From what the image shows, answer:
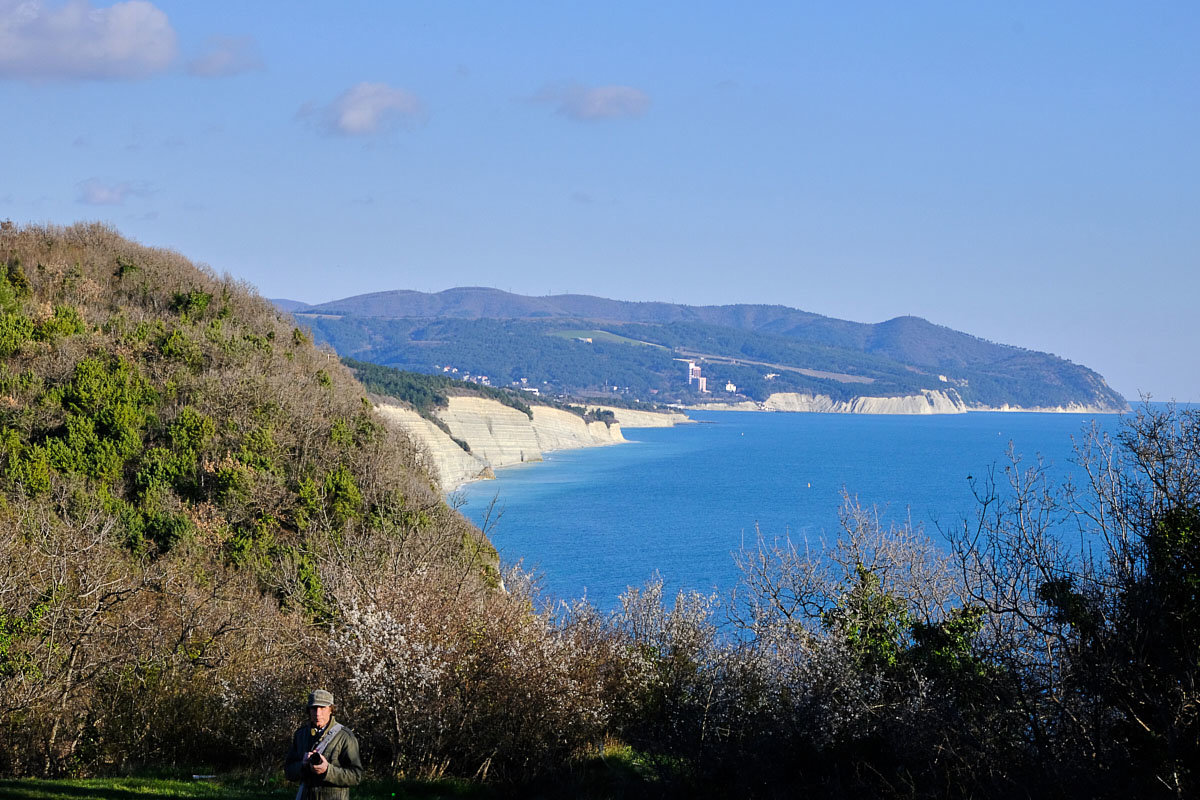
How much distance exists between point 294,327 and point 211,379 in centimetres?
1248

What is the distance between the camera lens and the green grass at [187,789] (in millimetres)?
11594

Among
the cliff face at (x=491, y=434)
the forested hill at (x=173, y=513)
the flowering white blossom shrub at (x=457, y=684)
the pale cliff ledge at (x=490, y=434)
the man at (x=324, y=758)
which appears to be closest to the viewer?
the man at (x=324, y=758)

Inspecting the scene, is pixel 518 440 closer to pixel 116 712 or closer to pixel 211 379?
pixel 211 379

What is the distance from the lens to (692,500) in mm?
94375

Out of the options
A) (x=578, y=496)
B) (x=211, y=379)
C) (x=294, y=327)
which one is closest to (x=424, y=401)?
(x=578, y=496)

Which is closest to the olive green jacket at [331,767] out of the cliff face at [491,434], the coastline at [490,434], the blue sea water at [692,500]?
the blue sea water at [692,500]

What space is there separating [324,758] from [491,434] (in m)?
123

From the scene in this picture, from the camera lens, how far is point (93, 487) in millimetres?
30672

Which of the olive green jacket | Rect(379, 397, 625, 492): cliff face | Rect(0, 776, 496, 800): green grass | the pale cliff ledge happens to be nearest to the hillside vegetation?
Rect(0, 776, 496, 800): green grass

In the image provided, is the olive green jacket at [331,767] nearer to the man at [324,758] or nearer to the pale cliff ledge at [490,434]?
the man at [324,758]

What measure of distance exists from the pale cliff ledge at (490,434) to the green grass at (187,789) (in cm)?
6655

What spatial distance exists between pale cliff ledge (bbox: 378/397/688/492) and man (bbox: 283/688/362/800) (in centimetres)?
7186

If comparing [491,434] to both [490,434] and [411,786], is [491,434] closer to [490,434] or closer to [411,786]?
[490,434]

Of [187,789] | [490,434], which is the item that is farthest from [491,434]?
[187,789]
